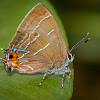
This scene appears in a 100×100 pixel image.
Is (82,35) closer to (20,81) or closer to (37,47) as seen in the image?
(37,47)

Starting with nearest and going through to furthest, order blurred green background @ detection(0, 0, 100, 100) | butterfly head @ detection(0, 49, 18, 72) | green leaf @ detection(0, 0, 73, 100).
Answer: green leaf @ detection(0, 0, 73, 100) → butterfly head @ detection(0, 49, 18, 72) → blurred green background @ detection(0, 0, 100, 100)

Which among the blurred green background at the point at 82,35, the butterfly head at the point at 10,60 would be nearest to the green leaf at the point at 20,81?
the butterfly head at the point at 10,60

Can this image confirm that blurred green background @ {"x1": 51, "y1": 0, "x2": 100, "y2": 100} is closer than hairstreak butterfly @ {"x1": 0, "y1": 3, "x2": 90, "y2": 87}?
No

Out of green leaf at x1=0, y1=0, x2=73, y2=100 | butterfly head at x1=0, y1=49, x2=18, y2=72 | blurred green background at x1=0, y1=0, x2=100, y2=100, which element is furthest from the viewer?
blurred green background at x1=0, y1=0, x2=100, y2=100

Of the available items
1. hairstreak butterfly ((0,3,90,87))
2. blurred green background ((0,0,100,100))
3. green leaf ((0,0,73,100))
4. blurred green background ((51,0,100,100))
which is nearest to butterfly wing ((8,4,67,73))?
hairstreak butterfly ((0,3,90,87))

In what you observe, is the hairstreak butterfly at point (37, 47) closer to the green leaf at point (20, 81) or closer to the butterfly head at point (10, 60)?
the butterfly head at point (10, 60)

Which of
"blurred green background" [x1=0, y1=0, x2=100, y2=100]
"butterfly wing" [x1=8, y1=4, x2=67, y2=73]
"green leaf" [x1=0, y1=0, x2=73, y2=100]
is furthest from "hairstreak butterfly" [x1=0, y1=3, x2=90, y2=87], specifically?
"blurred green background" [x1=0, y1=0, x2=100, y2=100]

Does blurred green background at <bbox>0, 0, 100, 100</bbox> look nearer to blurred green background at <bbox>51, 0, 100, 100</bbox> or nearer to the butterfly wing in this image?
blurred green background at <bbox>51, 0, 100, 100</bbox>
